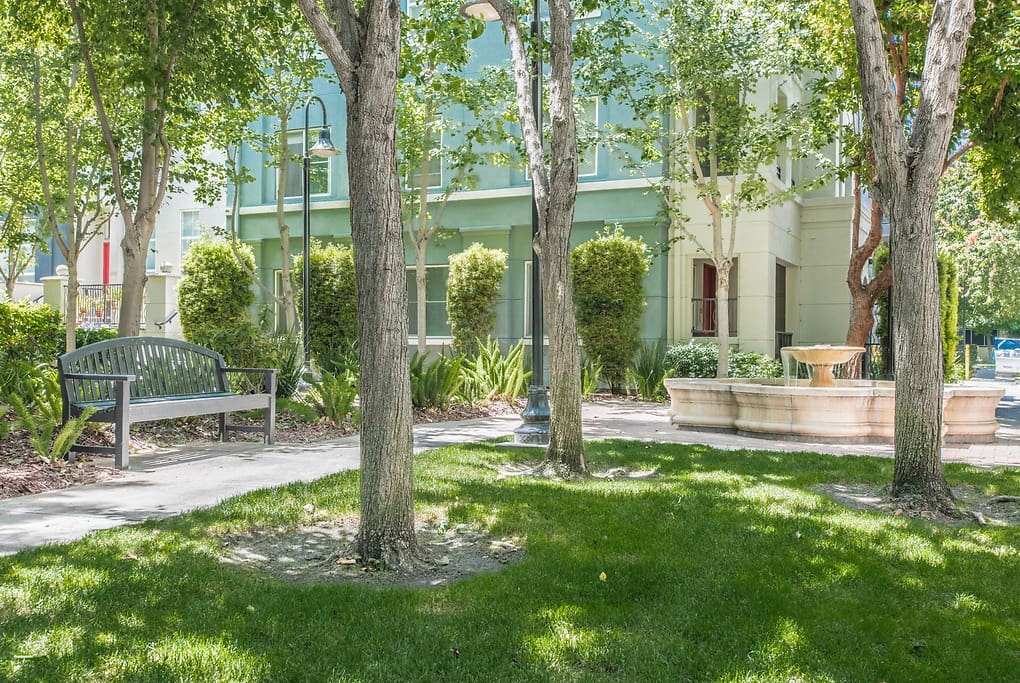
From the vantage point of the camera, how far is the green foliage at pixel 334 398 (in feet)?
37.1

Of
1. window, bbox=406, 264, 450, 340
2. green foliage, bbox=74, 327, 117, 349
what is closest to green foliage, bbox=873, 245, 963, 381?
window, bbox=406, 264, 450, 340

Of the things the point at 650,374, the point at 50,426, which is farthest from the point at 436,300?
the point at 50,426

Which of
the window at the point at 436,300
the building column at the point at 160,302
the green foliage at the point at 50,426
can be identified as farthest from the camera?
the building column at the point at 160,302

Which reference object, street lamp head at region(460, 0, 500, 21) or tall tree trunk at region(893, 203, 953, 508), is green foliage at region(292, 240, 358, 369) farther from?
tall tree trunk at region(893, 203, 953, 508)

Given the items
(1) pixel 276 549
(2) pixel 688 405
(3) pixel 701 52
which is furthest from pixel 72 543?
(3) pixel 701 52

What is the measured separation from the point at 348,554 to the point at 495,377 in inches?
413

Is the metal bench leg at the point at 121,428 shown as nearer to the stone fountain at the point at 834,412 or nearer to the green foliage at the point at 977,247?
the stone fountain at the point at 834,412

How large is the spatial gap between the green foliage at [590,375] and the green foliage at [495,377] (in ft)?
3.83

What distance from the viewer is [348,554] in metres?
4.89

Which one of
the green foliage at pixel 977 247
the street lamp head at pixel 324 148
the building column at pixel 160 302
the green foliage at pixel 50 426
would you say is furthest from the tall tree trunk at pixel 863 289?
the building column at pixel 160 302

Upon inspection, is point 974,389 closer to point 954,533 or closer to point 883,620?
point 954,533

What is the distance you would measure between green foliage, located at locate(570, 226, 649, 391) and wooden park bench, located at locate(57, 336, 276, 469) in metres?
9.99

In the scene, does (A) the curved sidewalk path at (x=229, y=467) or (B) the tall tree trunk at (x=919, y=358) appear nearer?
(A) the curved sidewalk path at (x=229, y=467)

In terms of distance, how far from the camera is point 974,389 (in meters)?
10.6
